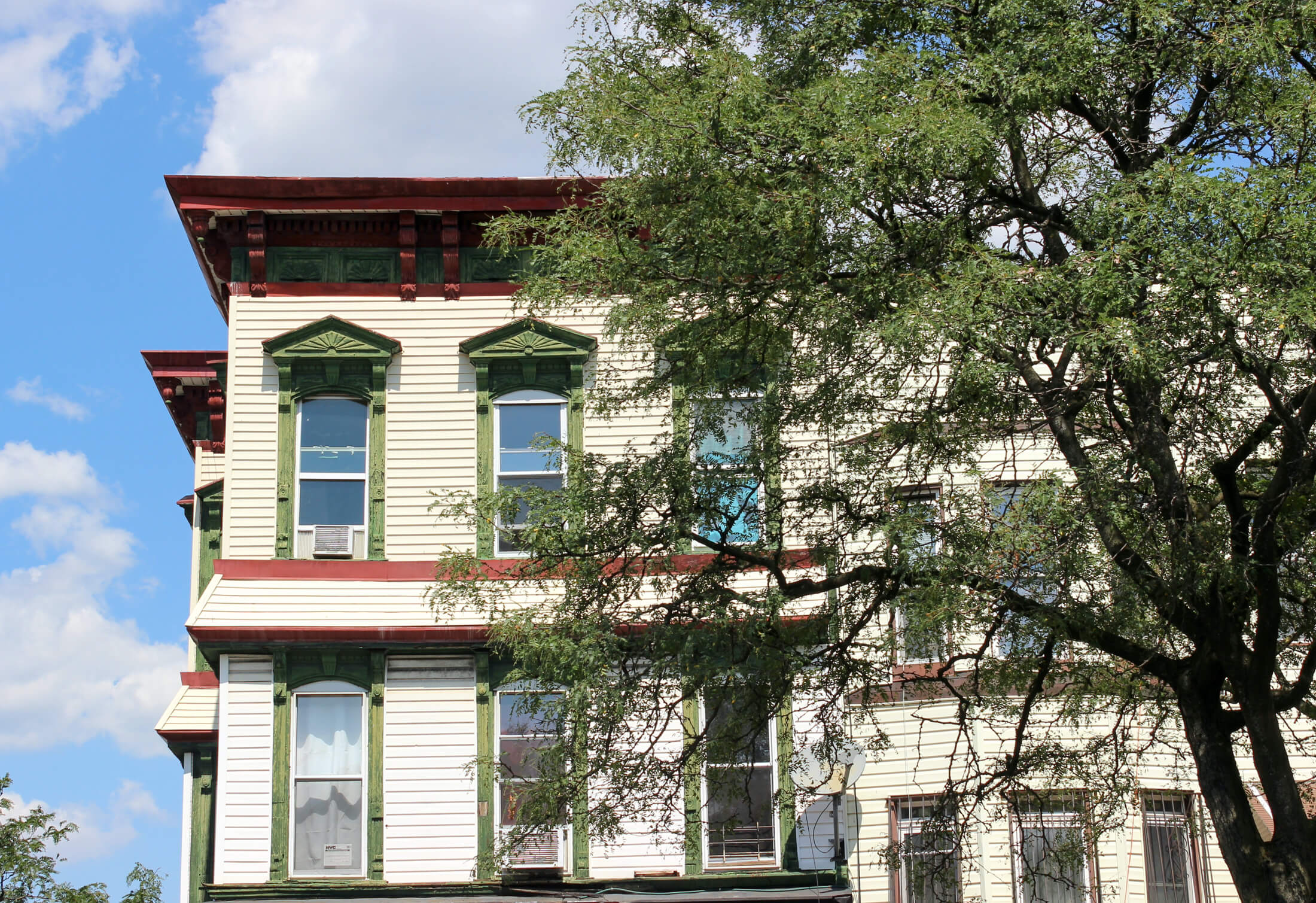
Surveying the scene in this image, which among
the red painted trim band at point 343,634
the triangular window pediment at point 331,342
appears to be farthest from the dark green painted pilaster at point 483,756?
the triangular window pediment at point 331,342

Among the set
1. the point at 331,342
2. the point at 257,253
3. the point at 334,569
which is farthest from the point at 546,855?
the point at 257,253

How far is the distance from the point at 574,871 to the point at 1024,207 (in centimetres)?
949

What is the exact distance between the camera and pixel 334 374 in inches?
779

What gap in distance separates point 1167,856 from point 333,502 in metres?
10.9

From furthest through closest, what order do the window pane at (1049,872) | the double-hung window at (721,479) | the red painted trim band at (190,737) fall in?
the red painted trim band at (190,737), the window pane at (1049,872), the double-hung window at (721,479)

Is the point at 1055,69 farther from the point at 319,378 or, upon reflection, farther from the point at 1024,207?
the point at 319,378

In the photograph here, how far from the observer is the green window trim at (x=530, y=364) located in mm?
19844

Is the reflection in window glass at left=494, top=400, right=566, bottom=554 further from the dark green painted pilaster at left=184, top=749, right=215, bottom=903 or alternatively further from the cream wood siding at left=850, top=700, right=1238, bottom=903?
the dark green painted pilaster at left=184, top=749, right=215, bottom=903

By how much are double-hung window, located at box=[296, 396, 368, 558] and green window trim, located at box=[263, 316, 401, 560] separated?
0.40ft

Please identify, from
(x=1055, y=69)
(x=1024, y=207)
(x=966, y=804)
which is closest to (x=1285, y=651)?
(x=966, y=804)

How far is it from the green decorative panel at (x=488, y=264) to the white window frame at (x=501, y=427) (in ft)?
5.41

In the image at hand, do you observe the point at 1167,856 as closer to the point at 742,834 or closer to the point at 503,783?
the point at 742,834

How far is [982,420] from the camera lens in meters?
14.8

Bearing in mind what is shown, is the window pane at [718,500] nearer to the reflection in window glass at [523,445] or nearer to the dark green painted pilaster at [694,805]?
the dark green painted pilaster at [694,805]
